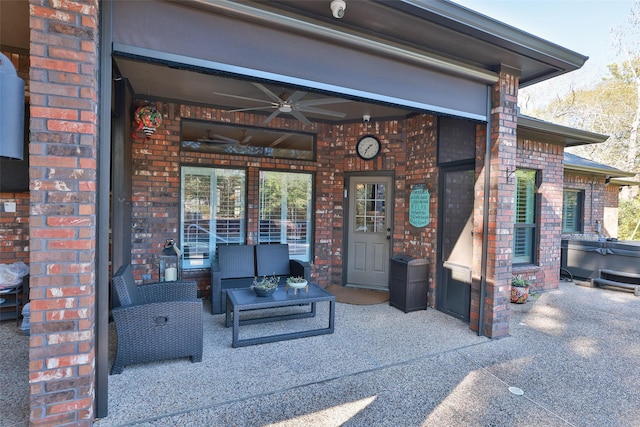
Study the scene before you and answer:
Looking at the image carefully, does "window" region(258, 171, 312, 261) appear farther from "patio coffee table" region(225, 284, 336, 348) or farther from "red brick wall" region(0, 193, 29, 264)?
"red brick wall" region(0, 193, 29, 264)

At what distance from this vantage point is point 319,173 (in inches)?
227

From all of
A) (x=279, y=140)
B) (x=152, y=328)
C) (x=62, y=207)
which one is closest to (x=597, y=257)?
(x=279, y=140)

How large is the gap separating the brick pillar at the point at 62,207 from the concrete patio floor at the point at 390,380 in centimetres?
43

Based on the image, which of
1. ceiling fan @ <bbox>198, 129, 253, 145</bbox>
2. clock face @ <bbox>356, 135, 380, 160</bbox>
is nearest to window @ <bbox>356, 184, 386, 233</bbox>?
clock face @ <bbox>356, 135, 380, 160</bbox>

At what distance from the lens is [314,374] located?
2.83 metres

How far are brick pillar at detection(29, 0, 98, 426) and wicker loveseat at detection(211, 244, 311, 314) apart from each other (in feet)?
7.56

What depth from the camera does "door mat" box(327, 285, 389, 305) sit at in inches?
196

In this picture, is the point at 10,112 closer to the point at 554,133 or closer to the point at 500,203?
the point at 500,203

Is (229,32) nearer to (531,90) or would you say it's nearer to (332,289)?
(332,289)

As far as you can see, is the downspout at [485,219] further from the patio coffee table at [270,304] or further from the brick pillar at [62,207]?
the brick pillar at [62,207]

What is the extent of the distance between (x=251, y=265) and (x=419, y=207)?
8.72ft

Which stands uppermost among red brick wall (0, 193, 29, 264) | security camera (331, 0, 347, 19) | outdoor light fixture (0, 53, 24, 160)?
security camera (331, 0, 347, 19)

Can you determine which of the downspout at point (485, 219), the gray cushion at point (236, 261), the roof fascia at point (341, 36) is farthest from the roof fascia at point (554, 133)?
the gray cushion at point (236, 261)

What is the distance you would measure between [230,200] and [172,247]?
46.0 inches
